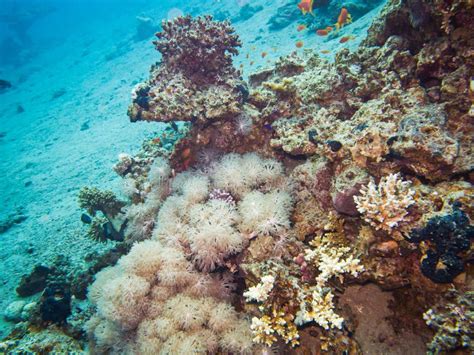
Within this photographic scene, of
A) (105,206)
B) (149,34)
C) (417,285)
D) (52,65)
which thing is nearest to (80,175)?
(105,206)

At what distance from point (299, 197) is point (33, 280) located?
687 centimetres

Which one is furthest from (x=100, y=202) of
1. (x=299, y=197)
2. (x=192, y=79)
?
(x=299, y=197)

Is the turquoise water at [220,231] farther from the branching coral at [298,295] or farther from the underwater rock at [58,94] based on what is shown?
the underwater rock at [58,94]

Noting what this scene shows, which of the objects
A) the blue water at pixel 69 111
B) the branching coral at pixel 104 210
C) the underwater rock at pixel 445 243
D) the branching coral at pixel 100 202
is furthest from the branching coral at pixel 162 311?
the blue water at pixel 69 111

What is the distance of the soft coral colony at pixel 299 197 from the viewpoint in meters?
2.70

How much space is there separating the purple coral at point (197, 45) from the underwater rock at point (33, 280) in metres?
5.75

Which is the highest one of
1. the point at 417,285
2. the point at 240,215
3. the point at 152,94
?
the point at 152,94

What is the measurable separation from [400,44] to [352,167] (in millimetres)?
2321

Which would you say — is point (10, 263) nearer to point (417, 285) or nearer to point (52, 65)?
point (417, 285)

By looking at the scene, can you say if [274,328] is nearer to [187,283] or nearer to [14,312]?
[187,283]

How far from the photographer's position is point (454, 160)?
8.78 ft

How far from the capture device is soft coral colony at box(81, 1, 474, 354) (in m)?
2.70

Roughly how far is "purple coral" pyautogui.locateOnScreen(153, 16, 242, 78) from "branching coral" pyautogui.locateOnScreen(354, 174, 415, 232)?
3.51 meters

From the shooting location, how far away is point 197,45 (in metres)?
4.88
